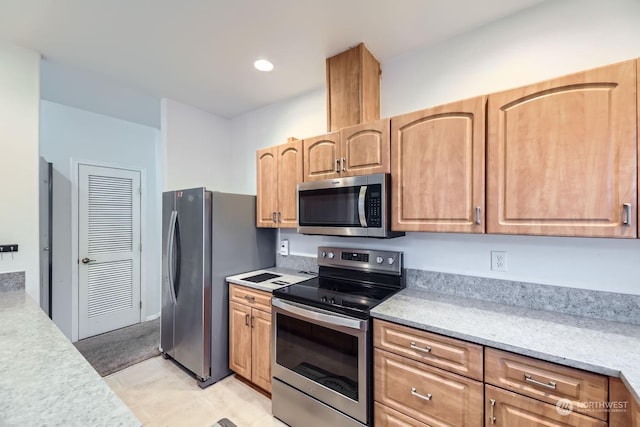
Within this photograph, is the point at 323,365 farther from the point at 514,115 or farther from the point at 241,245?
the point at 514,115

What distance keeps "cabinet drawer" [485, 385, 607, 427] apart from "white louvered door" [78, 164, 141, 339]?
389 centimetres

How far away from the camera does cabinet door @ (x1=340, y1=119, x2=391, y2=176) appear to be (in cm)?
185

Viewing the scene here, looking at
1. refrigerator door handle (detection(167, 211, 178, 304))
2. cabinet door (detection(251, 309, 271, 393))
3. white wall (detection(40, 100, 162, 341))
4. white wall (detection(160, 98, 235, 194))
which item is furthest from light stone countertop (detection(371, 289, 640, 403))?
white wall (detection(40, 100, 162, 341))

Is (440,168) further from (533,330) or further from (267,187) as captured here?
(267,187)

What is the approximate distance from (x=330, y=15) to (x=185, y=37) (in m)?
0.99

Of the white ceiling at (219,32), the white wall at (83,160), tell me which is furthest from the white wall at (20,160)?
the white wall at (83,160)

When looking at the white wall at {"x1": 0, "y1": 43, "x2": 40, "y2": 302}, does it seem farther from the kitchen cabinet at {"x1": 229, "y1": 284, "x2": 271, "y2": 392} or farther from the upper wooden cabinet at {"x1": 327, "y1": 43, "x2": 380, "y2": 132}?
the upper wooden cabinet at {"x1": 327, "y1": 43, "x2": 380, "y2": 132}

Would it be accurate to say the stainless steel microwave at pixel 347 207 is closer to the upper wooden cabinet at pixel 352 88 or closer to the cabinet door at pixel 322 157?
the cabinet door at pixel 322 157

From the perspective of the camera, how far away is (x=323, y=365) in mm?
1760

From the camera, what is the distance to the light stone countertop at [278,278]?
2.18m

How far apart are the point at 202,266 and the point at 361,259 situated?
1308mm

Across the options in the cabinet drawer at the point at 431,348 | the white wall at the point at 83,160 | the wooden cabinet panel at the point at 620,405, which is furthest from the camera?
the white wall at the point at 83,160

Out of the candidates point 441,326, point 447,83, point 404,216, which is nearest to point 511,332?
point 441,326

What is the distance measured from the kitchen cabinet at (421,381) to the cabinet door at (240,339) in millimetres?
1167
